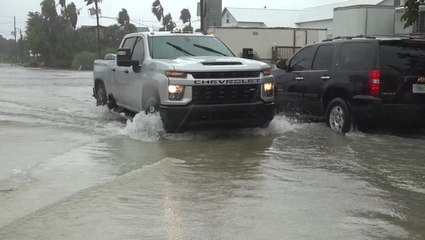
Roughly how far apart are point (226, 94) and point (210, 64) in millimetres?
557

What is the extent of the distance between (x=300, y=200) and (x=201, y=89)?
3.36 meters

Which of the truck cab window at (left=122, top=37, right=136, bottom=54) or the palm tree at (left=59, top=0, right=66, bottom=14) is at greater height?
the palm tree at (left=59, top=0, right=66, bottom=14)

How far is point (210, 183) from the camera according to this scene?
241 inches

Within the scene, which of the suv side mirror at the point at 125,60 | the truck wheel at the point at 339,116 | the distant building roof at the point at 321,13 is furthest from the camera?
the distant building roof at the point at 321,13

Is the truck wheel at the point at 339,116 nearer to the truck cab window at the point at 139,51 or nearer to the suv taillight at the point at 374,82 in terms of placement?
the suv taillight at the point at 374,82

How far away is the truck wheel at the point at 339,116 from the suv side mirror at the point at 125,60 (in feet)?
12.1

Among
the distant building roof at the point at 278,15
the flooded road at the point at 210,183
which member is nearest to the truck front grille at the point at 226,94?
the flooded road at the point at 210,183

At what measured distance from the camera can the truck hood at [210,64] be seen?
8328mm

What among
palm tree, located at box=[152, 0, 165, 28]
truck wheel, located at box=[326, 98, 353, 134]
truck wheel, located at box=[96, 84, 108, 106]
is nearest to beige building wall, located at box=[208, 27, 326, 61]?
truck wheel, located at box=[96, 84, 108, 106]

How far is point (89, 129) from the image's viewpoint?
1027 cm

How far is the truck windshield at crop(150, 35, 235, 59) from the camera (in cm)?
950

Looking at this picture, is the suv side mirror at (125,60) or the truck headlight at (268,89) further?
the suv side mirror at (125,60)

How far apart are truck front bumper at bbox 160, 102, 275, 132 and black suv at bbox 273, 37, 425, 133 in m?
1.43

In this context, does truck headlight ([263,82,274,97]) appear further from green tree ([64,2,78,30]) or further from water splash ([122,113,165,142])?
green tree ([64,2,78,30])
